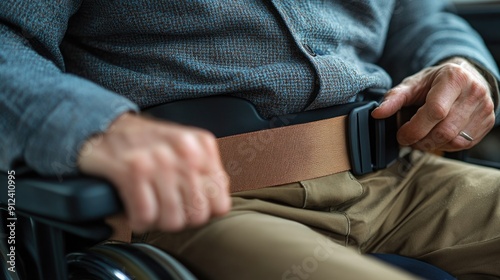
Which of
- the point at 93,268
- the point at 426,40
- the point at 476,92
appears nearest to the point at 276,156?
the point at 93,268

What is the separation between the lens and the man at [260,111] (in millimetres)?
504

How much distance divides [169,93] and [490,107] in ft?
1.72

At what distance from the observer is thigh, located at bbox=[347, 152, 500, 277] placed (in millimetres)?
859

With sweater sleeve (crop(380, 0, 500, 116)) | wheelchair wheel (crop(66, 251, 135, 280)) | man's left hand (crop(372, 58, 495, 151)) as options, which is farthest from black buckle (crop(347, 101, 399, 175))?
wheelchair wheel (crop(66, 251, 135, 280))

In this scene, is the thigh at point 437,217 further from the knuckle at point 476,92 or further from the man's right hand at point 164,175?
the man's right hand at point 164,175

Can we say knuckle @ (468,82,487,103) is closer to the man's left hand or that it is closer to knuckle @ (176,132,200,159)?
the man's left hand

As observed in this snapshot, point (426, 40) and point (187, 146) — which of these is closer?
point (187, 146)

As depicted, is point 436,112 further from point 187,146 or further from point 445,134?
point 187,146

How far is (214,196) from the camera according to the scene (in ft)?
1.62

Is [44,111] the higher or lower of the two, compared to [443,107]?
higher

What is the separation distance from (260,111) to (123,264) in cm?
28

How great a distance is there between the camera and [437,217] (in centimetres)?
91

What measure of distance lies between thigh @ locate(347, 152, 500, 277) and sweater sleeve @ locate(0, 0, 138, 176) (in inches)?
17.1

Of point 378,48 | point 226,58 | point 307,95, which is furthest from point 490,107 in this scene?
point 226,58
